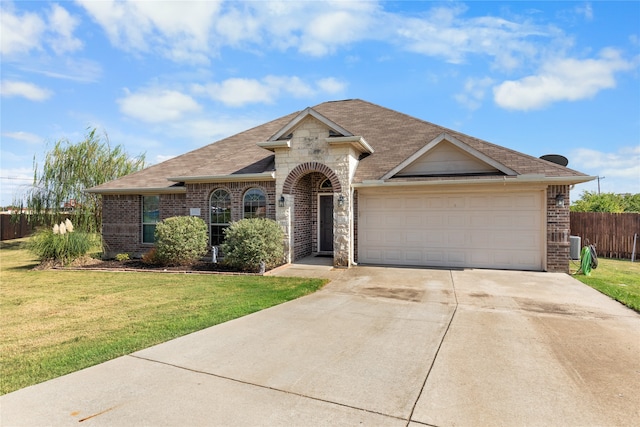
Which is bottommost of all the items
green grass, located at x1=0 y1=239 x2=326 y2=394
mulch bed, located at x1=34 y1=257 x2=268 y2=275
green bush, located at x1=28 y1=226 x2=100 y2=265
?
green grass, located at x1=0 y1=239 x2=326 y2=394

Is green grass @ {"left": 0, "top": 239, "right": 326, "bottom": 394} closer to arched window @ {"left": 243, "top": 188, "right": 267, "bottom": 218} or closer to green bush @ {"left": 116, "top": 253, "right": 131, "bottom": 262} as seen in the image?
green bush @ {"left": 116, "top": 253, "right": 131, "bottom": 262}

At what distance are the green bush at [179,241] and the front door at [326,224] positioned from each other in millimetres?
4435

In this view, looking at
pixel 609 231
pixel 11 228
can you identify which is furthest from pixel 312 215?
pixel 11 228

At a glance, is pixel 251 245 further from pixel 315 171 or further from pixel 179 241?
pixel 315 171

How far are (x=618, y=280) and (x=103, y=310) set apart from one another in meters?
12.5

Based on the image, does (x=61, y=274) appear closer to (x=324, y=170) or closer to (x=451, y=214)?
(x=324, y=170)

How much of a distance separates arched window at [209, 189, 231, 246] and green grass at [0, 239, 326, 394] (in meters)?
2.96

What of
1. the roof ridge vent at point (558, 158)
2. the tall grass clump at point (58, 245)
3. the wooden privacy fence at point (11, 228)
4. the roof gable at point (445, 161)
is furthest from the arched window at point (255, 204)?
the wooden privacy fence at point (11, 228)

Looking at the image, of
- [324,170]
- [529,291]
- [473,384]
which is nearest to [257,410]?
[473,384]

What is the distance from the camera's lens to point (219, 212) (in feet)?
40.9

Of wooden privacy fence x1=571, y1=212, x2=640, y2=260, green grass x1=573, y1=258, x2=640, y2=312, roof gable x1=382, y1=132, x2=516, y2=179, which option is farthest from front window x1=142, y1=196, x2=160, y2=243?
wooden privacy fence x1=571, y1=212, x2=640, y2=260

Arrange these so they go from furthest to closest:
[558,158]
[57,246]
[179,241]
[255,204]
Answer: [255,204]
[558,158]
[57,246]
[179,241]

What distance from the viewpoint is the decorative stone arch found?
10.8 metres

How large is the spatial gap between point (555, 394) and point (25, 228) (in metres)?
33.6
